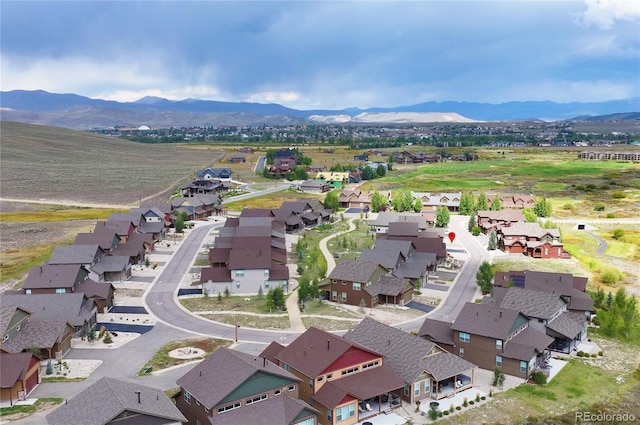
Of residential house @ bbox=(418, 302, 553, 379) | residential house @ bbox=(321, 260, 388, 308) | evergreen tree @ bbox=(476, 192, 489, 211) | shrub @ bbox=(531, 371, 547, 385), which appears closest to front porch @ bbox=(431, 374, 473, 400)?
residential house @ bbox=(418, 302, 553, 379)

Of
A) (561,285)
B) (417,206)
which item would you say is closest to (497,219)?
(417,206)

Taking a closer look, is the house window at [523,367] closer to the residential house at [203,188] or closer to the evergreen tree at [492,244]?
the evergreen tree at [492,244]

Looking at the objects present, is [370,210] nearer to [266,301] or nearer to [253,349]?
[266,301]

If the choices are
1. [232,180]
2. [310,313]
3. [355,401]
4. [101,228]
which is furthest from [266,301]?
[232,180]

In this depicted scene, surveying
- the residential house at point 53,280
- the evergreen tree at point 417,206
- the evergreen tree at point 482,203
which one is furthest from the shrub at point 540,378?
the evergreen tree at point 417,206

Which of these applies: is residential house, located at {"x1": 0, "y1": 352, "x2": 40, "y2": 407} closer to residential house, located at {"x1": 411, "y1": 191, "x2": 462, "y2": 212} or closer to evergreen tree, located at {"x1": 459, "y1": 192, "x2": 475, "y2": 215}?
evergreen tree, located at {"x1": 459, "y1": 192, "x2": 475, "y2": 215}

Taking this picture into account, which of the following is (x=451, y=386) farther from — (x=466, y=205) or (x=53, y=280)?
(x=466, y=205)
